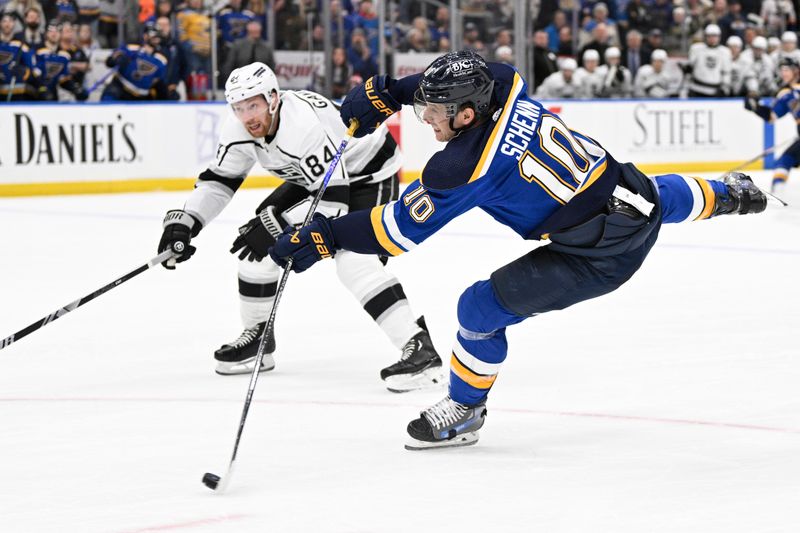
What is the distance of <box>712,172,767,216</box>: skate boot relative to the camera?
12.0 feet

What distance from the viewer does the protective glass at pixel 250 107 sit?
4.18 m

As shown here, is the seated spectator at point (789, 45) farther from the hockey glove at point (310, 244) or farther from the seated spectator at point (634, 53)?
the hockey glove at point (310, 244)

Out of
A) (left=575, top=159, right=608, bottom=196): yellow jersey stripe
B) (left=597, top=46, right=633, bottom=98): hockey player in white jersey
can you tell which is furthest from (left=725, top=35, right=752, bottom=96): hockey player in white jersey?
(left=575, top=159, right=608, bottom=196): yellow jersey stripe

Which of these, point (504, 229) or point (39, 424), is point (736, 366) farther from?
point (504, 229)

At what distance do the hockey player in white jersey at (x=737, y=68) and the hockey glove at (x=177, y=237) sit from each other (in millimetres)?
11904

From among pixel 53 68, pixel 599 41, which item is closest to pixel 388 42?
pixel 599 41

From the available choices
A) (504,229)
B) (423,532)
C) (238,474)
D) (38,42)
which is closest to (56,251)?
(504,229)

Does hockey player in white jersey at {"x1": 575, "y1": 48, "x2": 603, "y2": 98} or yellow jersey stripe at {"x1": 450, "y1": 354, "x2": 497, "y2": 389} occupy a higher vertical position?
yellow jersey stripe at {"x1": 450, "y1": 354, "x2": 497, "y2": 389}

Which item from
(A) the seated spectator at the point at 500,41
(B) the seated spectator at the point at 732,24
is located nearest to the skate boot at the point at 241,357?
(A) the seated spectator at the point at 500,41

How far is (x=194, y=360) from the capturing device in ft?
15.6

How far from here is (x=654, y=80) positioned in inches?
575

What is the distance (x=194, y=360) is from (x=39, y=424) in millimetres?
1062

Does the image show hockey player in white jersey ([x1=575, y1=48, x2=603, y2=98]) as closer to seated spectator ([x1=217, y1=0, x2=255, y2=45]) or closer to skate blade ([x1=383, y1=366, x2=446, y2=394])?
seated spectator ([x1=217, y1=0, x2=255, y2=45])

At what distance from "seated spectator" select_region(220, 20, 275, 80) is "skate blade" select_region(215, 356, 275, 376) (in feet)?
27.1
